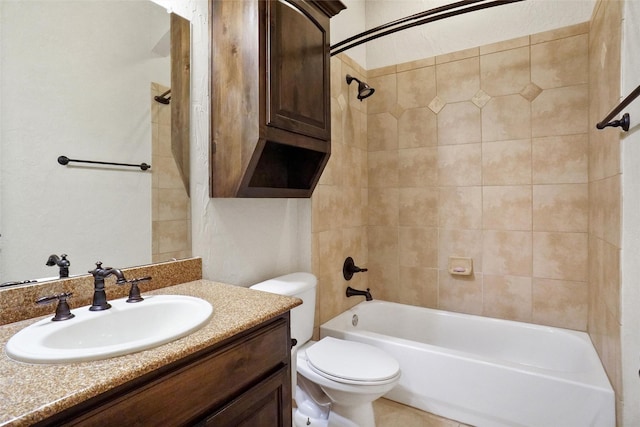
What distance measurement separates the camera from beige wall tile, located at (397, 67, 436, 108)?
7.97ft

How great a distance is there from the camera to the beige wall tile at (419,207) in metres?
2.44

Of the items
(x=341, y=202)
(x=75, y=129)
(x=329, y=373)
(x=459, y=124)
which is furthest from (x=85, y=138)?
(x=459, y=124)

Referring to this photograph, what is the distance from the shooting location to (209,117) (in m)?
1.45

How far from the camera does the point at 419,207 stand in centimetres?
249

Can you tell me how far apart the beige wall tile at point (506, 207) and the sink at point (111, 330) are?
1.97m

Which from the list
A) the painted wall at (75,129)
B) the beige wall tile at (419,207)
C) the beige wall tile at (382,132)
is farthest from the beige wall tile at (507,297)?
the painted wall at (75,129)

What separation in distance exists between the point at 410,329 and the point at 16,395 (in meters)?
2.30

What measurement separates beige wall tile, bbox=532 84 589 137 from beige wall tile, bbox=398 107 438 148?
0.63 meters

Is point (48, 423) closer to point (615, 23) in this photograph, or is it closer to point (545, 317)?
point (615, 23)

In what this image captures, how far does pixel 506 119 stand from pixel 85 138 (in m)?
2.33

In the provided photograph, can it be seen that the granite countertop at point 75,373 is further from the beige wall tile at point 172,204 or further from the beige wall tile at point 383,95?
the beige wall tile at point 383,95

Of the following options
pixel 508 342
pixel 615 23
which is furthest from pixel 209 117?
pixel 508 342

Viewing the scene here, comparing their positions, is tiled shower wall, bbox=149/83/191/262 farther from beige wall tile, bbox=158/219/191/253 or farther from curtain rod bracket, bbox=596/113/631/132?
curtain rod bracket, bbox=596/113/631/132

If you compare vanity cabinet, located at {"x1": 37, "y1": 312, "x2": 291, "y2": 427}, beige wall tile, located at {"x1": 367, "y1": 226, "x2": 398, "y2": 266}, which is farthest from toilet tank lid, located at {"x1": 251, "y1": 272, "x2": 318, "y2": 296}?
beige wall tile, located at {"x1": 367, "y1": 226, "x2": 398, "y2": 266}
